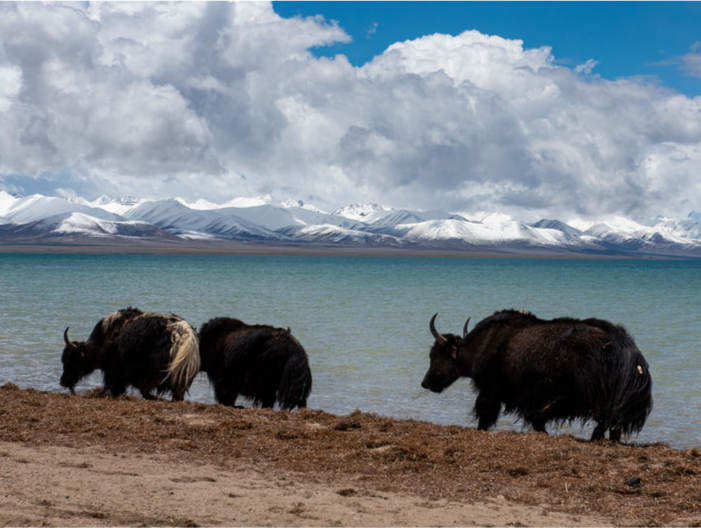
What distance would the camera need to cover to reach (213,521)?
447 cm

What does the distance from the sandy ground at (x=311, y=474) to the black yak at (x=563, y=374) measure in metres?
0.31

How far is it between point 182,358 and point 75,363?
2214mm

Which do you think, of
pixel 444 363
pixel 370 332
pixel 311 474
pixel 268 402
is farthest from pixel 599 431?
pixel 370 332

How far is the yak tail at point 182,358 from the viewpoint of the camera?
9.20m

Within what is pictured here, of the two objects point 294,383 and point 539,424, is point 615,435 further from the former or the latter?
point 294,383

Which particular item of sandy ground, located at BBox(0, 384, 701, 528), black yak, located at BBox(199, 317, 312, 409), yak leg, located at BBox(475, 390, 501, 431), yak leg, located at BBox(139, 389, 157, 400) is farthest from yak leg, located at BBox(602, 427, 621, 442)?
yak leg, located at BBox(139, 389, 157, 400)

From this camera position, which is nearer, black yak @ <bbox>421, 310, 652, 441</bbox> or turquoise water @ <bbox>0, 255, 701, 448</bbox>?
black yak @ <bbox>421, 310, 652, 441</bbox>

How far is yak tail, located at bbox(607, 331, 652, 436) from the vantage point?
6.95 metres

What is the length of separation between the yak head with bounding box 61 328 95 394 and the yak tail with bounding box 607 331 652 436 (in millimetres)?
7111

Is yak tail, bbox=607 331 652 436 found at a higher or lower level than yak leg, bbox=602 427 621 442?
higher

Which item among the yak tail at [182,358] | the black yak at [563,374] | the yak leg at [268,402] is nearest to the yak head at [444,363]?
the black yak at [563,374]

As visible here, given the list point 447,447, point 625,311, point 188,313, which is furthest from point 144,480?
point 625,311

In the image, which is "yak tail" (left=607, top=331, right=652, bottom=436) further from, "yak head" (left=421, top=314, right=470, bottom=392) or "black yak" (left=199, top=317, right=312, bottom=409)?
"black yak" (left=199, top=317, right=312, bottom=409)

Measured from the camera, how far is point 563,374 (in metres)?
7.15
